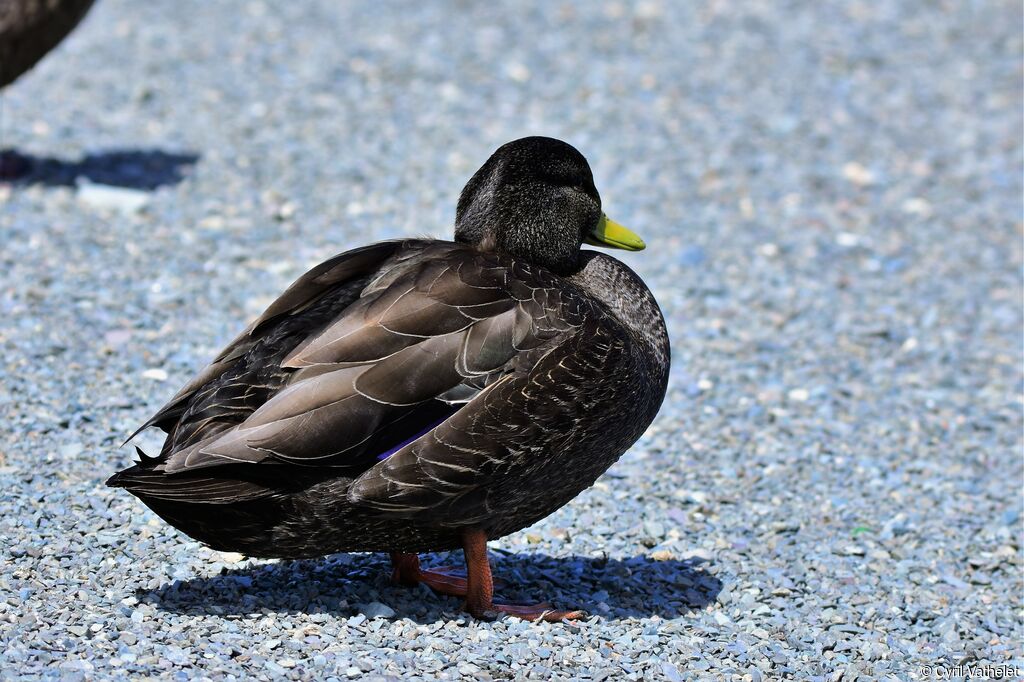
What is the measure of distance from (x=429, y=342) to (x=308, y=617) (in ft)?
3.06

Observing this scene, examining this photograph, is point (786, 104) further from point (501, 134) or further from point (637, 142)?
point (501, 134)

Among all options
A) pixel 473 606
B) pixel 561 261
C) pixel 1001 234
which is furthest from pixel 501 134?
pixel 473 606

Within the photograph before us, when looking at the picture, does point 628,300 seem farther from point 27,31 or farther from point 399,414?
point 27,31

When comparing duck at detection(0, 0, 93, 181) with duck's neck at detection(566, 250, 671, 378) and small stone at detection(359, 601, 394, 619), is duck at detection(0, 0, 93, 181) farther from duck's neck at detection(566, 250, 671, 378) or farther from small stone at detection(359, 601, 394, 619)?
small stone at detection(359, 601, 394, 619)

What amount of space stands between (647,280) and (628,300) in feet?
11.0

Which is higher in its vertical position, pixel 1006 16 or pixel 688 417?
pixel 1006 16

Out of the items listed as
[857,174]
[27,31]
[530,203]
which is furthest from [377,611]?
[857,174]

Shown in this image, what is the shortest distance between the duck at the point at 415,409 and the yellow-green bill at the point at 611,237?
313 mm

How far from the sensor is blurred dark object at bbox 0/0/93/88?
8078mm

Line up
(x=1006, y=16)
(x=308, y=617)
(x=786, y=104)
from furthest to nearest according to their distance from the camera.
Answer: (x=1006, y=16)
(x=786, y=104)
(x=308, y=617)

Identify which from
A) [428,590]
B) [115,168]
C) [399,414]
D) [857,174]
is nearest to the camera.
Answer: [399,414]

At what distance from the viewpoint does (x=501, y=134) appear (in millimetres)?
9570

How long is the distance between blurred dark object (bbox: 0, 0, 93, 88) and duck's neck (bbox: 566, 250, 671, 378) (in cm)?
495

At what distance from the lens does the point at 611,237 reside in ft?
15.6
